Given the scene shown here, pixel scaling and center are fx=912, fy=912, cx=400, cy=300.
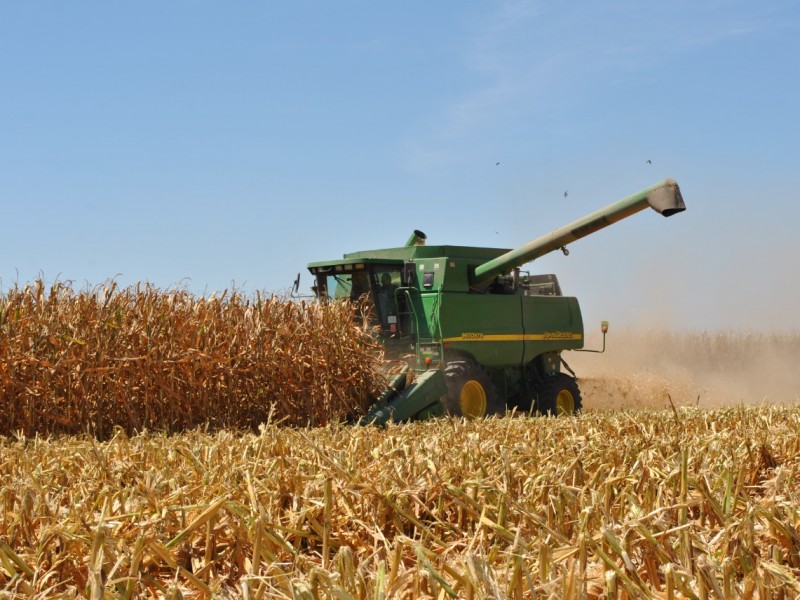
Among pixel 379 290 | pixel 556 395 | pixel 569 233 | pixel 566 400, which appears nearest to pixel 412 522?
pixel 379 290

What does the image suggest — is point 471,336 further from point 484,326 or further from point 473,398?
point 473,398

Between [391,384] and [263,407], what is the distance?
4.86 ft

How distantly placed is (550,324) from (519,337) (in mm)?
936

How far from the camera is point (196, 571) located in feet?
7.52

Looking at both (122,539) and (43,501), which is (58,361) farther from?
(122,539)

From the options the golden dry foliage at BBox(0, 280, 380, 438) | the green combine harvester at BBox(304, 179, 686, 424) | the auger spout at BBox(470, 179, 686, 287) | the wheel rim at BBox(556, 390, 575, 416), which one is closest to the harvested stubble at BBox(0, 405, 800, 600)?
the golden dry foliage at BBox(0, 280, 380, 438)

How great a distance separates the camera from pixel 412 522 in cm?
262

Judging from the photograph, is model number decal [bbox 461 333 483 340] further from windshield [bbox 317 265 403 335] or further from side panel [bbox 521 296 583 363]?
side panel [bbox 521 296 583 363]

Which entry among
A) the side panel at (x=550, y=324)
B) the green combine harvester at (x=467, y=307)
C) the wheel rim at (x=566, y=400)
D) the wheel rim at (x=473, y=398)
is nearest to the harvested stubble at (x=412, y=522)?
the green combine harvester at (x=467, y=307)

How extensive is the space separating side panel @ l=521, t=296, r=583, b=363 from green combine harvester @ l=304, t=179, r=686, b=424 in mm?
26

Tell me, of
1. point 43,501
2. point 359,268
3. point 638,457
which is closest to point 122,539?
point 43,501

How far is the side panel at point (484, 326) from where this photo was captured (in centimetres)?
1089

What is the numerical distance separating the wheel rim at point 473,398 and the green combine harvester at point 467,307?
0.04 feet

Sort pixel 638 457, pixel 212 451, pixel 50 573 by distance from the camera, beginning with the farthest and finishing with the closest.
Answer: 1. pixel 212 451
2. pixel 638 457
3. pixel 50 573
